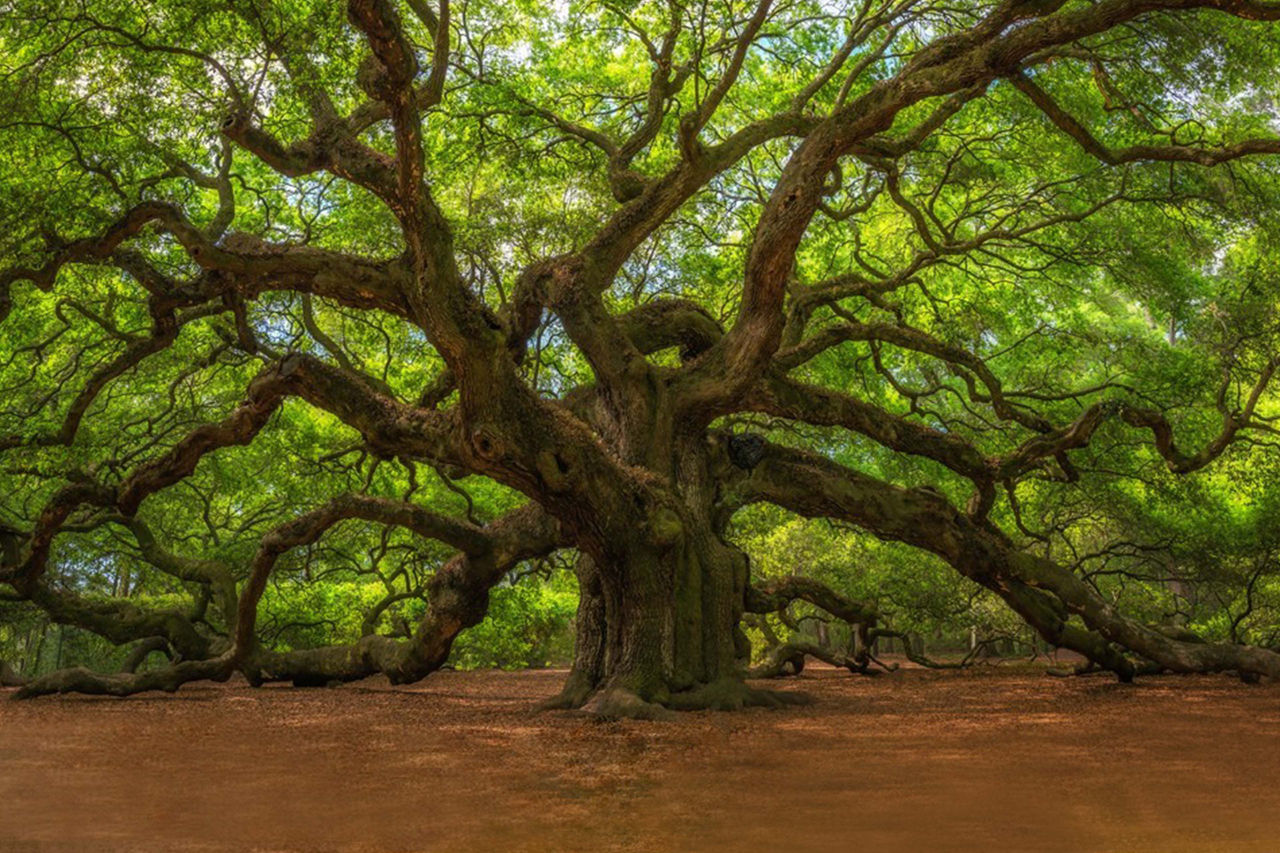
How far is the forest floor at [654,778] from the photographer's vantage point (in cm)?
348

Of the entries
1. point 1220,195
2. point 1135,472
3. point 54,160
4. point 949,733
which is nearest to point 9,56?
point 54,160

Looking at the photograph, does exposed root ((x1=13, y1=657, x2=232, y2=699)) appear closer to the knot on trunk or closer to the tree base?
the tree base

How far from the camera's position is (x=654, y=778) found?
4.67 meters

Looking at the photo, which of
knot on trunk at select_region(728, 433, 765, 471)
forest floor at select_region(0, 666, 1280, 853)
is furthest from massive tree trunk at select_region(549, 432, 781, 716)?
knot on trunk at select_region(728, 433, 765, 471)

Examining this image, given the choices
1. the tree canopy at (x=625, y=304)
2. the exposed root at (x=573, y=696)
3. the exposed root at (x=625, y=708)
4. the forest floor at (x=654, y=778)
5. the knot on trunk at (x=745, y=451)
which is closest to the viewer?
the forest floor at (x=654, y=778)

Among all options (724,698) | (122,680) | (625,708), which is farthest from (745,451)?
(122,680)

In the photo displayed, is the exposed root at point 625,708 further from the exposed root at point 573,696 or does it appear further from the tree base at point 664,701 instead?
the exposed root at point 573,696

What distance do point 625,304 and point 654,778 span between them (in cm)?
1040

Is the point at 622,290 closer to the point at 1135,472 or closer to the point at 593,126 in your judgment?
the point at 593,126

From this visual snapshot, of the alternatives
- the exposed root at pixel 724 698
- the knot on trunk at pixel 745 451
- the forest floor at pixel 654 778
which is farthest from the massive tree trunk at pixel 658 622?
the knot on trunk at pixel 745 451

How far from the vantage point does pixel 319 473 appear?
13156mm

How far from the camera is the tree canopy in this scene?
7.61m

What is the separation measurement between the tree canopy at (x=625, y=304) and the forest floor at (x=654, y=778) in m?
1.67

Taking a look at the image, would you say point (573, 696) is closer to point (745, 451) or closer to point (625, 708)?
point (625, 708)
